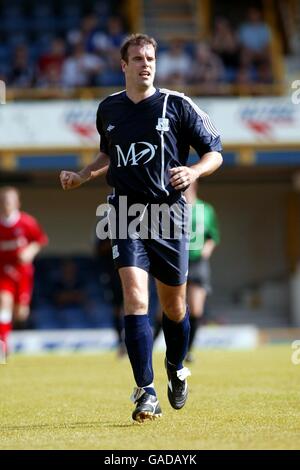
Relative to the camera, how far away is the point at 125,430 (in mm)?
6184

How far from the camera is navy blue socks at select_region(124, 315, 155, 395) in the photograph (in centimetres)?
659

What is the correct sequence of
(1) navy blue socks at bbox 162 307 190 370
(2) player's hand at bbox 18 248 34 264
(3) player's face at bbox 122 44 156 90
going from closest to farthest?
1. (3) player's face at bbox 122 44 156 90
2. (1) navy blue socks at bbox 162 307 190 370
3. (2) player's hand at bbox 18 248 34 264

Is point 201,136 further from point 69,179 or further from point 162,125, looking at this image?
point 69,179

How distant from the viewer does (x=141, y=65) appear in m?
6.75

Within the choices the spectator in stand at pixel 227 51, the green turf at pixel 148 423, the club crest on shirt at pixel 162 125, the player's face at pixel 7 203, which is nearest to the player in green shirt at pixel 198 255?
the green turf at pixel 148 423

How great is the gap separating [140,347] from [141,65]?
1.80m

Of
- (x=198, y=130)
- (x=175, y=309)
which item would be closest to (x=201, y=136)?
(x=198, y=130)

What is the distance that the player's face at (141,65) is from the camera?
265 inches

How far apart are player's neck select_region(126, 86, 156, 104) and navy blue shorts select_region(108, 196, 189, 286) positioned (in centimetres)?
67

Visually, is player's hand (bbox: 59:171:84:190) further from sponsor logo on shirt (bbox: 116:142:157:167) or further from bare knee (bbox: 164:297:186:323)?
bare knee (bbox: 164:297:186:323)

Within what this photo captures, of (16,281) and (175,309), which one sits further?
(16,281)
